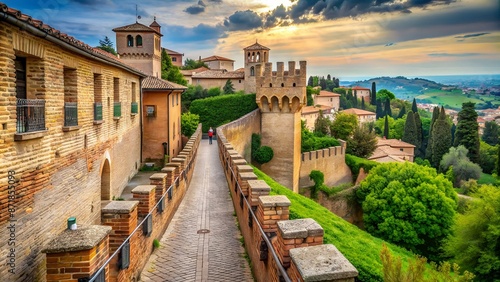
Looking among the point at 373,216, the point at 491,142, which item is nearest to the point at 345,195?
the point at 373,216

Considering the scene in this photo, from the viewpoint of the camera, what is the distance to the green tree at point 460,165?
50.4 metres

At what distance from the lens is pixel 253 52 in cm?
5359

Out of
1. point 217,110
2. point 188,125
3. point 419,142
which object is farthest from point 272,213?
point 419,142

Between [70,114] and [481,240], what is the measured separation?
18.5 metres

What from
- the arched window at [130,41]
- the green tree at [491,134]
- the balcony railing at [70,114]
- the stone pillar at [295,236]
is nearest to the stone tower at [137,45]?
the arched window at [130,41]

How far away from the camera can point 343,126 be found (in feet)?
159

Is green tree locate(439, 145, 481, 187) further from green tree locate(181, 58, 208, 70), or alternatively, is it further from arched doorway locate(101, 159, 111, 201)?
arched doorway locate(101, 159, 111, 201)

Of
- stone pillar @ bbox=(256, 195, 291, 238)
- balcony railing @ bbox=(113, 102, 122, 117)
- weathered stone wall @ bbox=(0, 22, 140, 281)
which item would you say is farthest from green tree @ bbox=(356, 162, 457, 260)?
stone pillar @ bbox=(256, 195, 291, 238)

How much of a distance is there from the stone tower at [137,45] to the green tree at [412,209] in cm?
2133

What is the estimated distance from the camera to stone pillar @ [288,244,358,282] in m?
3.41

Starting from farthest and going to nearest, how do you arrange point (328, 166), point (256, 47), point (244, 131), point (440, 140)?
point (440, 140)
point (256, 47)
point (328, 166)
point (244, 131)

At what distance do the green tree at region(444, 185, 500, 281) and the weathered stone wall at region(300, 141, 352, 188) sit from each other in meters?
15.0

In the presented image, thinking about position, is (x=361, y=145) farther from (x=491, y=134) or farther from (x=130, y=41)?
(x=491, y=134)

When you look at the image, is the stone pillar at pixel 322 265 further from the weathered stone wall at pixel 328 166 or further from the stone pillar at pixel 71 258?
the weathered stone wall at pixel 328 166
